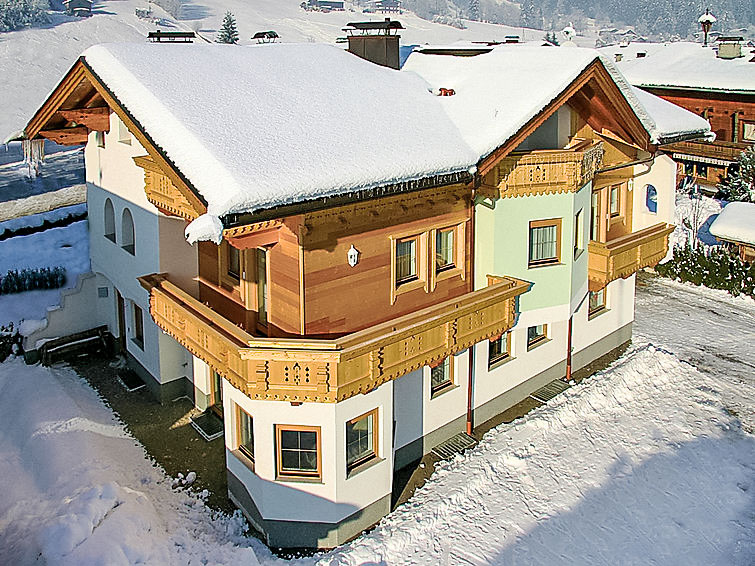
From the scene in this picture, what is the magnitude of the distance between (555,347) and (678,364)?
3.96 m

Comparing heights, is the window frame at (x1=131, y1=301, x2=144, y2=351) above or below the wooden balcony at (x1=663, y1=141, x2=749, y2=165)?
below

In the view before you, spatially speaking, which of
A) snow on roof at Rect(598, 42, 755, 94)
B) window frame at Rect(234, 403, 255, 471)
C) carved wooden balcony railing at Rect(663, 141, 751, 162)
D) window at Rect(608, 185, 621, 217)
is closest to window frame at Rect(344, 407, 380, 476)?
window frame at Rect(234, 403, 255, 471)

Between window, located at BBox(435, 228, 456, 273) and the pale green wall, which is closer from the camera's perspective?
window, located at BBox(435, 228, 456, 273)

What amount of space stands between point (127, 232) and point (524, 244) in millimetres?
10268

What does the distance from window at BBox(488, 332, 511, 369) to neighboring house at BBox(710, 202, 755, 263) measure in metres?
14.1

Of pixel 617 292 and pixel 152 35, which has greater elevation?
pixel 152 35

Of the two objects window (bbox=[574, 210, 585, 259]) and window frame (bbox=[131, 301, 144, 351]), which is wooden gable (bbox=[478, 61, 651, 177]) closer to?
window (bbox=[574, 210, 585, 259])

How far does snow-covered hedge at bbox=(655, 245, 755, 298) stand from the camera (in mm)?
27047

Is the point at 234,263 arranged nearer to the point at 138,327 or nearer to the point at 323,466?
the point at 323,466

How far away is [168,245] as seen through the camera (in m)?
17.5

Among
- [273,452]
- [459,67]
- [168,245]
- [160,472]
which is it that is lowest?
[160,472]

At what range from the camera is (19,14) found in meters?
91.6

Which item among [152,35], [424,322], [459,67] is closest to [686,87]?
[459,67]

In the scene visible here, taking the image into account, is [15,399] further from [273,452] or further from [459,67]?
[459,67]
